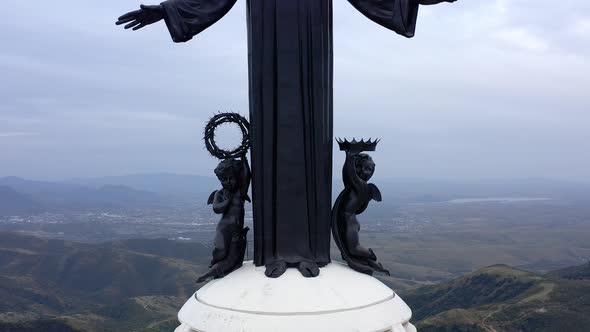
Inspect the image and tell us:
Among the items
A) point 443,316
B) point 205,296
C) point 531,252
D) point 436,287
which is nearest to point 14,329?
point 443,316

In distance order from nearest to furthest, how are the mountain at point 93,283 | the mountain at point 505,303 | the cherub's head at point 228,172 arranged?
the cherub's head at point 228,172 < the mountain at point 505,303 < the mountain at point 93,283

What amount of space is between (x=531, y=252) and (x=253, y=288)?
134 m

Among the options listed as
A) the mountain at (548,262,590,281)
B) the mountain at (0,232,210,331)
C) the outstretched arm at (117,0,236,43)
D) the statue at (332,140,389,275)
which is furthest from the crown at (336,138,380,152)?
the mountain at (548,262,590,281)

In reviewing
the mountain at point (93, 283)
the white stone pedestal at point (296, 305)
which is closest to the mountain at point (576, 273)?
the mountain at point (93, 283)

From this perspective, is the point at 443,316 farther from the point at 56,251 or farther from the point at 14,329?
the point at 56,251

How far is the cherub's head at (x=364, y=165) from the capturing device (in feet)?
24.2

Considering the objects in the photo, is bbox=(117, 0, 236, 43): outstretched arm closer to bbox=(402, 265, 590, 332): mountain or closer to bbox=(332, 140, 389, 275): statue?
bbox=(332, 140, 389, 275): statue

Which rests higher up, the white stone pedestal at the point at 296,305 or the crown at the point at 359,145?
the crown at the point at 359,145

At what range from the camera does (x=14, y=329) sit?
4909 centimetres

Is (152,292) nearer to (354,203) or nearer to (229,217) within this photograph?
(229,217)

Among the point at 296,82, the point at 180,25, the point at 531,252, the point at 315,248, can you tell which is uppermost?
the point at 180,25

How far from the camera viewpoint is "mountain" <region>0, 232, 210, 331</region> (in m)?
55.8

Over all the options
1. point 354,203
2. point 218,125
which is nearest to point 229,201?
point 218,125

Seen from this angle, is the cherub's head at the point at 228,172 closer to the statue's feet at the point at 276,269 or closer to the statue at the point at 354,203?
the statue's feet at the point at 276,269
